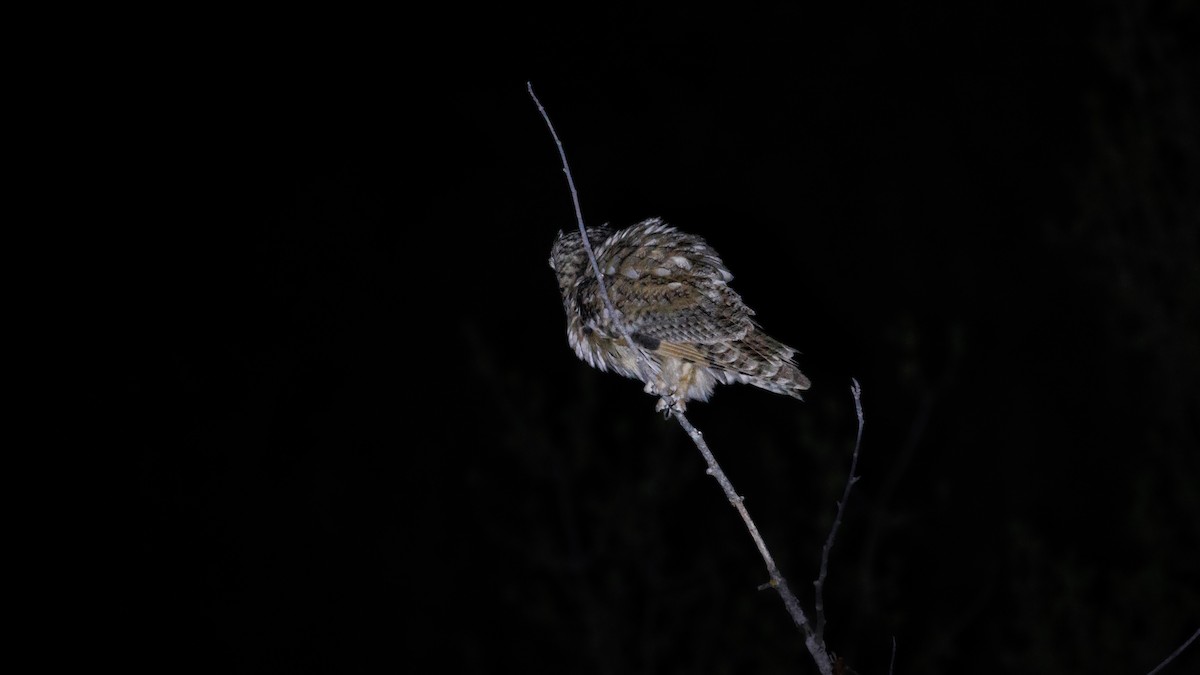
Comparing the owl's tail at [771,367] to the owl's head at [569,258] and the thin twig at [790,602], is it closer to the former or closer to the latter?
the owl's head at [569,258]

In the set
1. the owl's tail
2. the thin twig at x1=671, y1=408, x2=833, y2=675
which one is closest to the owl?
the owl's tail

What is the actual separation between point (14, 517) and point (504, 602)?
3159mm

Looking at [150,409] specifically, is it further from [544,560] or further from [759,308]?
[759,308]

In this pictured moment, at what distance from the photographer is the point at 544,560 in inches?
193

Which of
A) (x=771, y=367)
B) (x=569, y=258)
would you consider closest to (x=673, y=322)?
(x=771, y=367)

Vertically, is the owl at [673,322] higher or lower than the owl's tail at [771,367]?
higher

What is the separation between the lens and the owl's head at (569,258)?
8.82 feet

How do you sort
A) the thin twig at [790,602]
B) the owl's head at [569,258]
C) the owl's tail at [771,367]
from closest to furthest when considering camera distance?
the thin twig at [790,602], the owl's tail at [771,367], the owl's head at [569,258]

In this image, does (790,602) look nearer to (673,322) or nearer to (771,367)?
(771,367)

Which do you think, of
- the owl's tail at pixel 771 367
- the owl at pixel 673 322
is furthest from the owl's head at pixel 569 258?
the owl's tail at pixel 771 367

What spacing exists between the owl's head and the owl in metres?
0.01

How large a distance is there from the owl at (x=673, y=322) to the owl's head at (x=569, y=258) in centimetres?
1

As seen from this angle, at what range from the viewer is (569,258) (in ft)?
8.94

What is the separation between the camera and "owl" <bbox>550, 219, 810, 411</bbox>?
2350 millimetres
